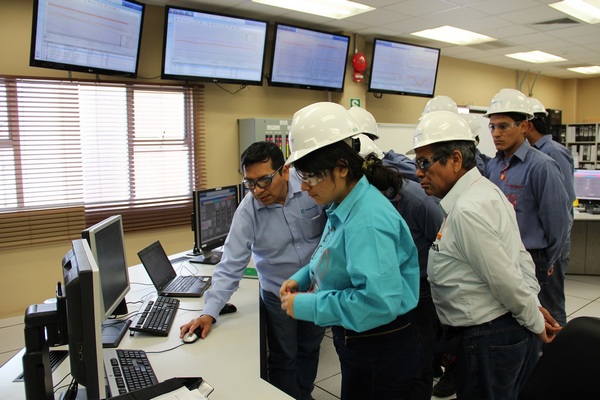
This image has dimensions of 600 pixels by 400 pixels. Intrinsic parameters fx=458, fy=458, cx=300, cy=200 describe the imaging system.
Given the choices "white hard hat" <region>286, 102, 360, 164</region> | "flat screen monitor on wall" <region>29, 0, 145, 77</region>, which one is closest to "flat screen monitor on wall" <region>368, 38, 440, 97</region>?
"flat screen monitor on wall" <region>29, 0, 145, 77</region>

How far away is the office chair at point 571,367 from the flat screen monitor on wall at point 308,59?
4285 millimetres

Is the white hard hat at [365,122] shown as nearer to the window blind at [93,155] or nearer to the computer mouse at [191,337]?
the computer mouse at [191,337]

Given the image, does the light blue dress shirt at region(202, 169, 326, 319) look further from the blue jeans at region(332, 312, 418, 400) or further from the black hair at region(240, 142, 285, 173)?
the blue jeans at region(332, 312, 418, 400)

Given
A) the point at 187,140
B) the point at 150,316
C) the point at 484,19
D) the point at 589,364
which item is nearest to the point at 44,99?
the point at 187,140

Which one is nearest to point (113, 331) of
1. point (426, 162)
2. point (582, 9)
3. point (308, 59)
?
point (426, 162)

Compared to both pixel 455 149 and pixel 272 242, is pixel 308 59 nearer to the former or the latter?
pixel 272 242

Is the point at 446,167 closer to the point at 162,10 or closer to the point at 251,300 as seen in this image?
the point at 251,300

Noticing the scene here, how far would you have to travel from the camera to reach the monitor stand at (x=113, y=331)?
6.02 feet

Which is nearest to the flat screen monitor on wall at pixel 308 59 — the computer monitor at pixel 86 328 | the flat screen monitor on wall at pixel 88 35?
the flat screen monitor on wall at pixel 88 35

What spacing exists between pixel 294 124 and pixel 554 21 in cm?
551

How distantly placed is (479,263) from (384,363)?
47cm

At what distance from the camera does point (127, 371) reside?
5.17ft

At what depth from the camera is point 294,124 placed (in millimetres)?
1527

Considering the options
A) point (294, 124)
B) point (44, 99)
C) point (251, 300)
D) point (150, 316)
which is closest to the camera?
point (294, 124)
